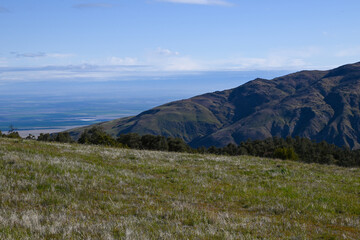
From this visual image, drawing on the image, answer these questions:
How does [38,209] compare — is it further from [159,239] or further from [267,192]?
[267,192]

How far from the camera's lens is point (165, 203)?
12594mm

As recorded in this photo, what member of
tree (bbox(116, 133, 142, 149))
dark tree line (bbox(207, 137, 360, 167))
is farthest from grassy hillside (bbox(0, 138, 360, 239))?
dark tree line (bbox(207, 137, 360, 167))

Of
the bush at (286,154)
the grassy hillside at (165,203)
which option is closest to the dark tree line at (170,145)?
the bush at (286,154)

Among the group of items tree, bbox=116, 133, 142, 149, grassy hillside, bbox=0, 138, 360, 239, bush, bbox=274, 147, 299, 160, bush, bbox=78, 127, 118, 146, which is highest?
grassy hillside, bbox=0, 138, 360, 239

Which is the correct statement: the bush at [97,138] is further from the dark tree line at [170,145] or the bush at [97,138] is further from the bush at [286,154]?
the bush at [286,154]

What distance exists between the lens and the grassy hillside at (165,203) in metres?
9.10

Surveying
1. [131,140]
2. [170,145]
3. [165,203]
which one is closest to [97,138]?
[131,140]

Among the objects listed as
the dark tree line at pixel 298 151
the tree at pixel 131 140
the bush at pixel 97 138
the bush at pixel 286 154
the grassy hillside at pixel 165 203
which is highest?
the grassy hillside at pixel 165 203

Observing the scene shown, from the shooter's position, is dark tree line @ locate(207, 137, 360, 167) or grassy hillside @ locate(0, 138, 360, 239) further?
dark tree line @ locate(207, 137, 360, 167)

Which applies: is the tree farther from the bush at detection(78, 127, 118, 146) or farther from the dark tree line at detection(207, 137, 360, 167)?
the dark tree line at detection(207, 137, 360, 167)

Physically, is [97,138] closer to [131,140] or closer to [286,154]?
[131,140]

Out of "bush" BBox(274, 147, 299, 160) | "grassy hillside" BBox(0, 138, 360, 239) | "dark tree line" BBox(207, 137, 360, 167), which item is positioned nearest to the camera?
"grassy hillside" BBox(0, 138, 360, 239)

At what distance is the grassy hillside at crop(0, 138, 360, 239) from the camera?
910 centimetres

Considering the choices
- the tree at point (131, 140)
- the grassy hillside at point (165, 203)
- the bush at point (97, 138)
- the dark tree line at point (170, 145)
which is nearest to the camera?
the grassy hillside at point (165, 203)
